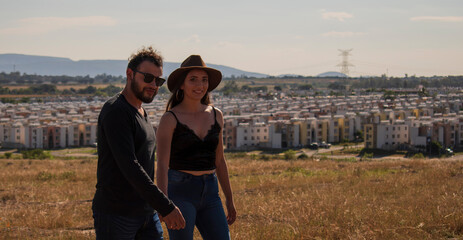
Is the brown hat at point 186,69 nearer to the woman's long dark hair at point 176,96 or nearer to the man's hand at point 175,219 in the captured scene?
the woman's long dark hair at point 176,96

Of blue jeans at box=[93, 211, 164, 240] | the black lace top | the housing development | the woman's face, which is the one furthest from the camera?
the housing development

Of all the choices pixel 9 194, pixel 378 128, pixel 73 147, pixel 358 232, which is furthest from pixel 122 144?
pixel 73 147

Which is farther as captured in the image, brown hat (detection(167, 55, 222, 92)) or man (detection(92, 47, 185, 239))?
brown hat (detection(167, 55, 222, 92))

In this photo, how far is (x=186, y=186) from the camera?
142 inches

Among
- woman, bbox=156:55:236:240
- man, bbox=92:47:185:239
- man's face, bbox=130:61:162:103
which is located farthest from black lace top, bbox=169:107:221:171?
man's face, bbox=130:61:162:103

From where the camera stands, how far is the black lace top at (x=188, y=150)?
3.66 m

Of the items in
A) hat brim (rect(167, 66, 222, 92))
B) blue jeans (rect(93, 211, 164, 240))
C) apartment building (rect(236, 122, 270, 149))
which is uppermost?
hat brim (rect(167, 66, 222, 92))

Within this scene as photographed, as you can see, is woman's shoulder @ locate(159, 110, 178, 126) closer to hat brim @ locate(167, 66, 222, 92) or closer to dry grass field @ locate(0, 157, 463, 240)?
hat brim @ locate(167, 66, 222, 92)

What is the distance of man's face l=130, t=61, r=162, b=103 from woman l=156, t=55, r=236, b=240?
0.80 feet

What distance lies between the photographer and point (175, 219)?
3279 mm

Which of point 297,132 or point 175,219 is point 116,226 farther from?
point 297,132

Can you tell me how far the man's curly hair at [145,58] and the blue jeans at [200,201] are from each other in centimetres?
73

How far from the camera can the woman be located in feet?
11.8

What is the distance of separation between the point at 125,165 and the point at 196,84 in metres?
0.92
